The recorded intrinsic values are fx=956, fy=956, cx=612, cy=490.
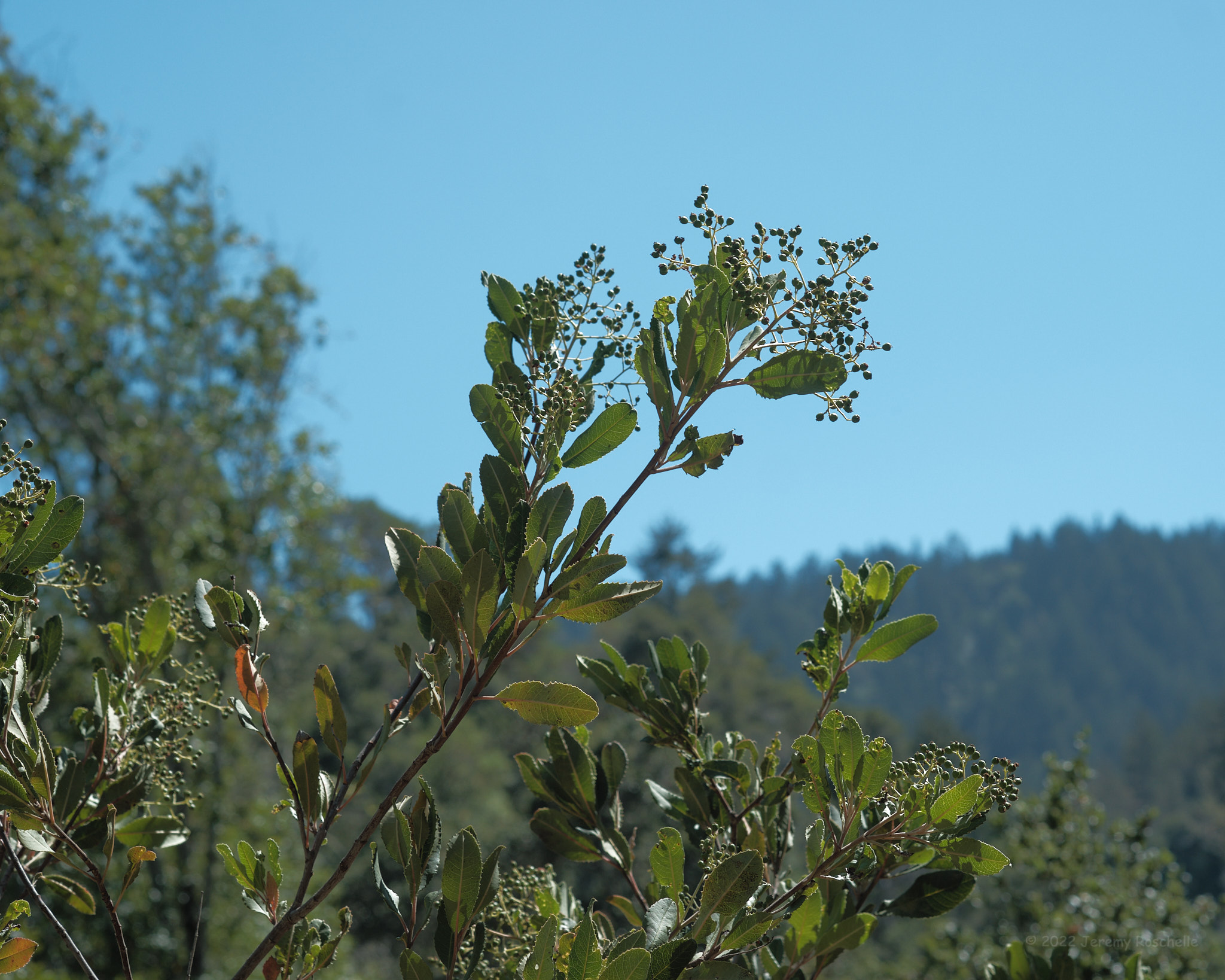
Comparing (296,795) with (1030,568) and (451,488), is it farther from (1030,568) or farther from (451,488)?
(1030,568)

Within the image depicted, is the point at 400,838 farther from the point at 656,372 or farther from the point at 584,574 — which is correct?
the point at 656,372

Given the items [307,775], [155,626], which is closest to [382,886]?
[307,775]

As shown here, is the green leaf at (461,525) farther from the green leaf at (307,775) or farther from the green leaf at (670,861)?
the green leaf at (670,861)

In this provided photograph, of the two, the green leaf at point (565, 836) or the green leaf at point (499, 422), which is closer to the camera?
the green leaf at point (499, 422)

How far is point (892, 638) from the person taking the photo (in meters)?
1.77

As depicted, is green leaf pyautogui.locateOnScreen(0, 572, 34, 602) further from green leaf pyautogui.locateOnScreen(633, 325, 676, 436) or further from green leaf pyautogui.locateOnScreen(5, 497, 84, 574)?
green leaf pyautogui.locateOnScreen(633, 325, 676, 436)

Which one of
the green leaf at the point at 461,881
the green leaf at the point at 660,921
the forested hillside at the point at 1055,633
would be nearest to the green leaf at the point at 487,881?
the green leaf at the point at 461,881

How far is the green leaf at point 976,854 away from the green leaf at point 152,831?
53.0 inches

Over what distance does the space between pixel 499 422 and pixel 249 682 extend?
0.53m

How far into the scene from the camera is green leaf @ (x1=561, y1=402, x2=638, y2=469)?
1.48 m

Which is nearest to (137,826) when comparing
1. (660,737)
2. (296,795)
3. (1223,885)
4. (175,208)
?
(296,795)

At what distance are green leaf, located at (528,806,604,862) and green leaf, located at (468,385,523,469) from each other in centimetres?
72

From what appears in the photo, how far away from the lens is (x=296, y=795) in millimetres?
1382

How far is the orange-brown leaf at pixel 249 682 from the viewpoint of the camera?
1.36 meters
